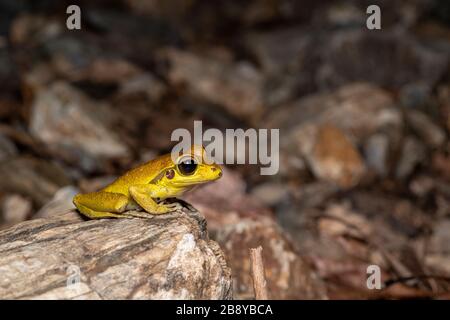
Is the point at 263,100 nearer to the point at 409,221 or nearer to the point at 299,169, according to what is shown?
the point at 299,169

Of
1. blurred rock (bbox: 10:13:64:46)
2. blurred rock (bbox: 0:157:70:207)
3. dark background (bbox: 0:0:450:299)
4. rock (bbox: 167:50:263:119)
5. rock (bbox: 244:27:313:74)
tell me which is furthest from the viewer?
blurred rock (bbox: 10:13:64:46)

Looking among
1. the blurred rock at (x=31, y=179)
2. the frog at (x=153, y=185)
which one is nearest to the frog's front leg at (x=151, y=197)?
the frog at (x=153, y=185)

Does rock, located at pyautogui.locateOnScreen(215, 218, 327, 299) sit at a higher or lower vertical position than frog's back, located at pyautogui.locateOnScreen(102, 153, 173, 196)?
lower

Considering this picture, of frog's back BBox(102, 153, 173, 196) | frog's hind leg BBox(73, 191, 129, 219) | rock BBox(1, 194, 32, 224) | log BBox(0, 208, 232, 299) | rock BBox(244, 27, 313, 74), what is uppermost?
rock BBox(244, 27, 313, 74)

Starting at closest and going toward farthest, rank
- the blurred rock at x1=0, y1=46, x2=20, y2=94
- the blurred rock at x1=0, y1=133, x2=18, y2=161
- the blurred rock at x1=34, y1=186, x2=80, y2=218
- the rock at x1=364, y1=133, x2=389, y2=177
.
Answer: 1. the blurred rock at x1=34, y1=186, x2=80, y2=218
2. the blurred rock at x1=0, y1=133, x2=18, y2=161
3. the rock at x1=364, y1=133, x2=389, y2=177
4. the blurred rock at x1=0, y1=46, x2=20, y2=94

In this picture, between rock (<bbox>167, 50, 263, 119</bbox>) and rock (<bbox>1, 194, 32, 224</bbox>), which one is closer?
rock (<bbox>1, 194, 32, 224</bbox>)

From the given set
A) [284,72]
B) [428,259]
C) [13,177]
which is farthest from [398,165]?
[13,177]

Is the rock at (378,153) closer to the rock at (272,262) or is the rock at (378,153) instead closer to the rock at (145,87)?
the rock at (272,262)

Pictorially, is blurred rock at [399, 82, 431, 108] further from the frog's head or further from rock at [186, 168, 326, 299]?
the frog's head

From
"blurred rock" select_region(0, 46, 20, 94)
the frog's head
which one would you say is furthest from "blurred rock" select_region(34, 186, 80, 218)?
"blurred rock" select_region(0, 46, 20, 94)
